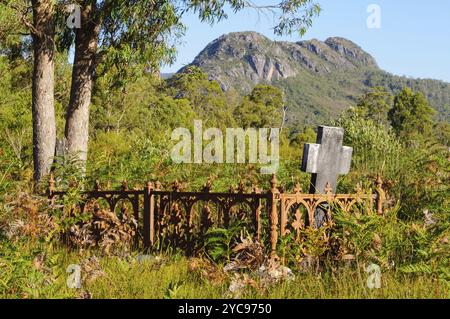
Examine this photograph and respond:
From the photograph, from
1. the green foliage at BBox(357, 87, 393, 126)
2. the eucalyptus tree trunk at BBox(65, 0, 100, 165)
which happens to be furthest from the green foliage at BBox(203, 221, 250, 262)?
the green foliage at BBox(357, 87, 393, 126)

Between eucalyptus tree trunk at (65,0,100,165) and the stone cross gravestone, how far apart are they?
19.8 feet

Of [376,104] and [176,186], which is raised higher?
[376,104]

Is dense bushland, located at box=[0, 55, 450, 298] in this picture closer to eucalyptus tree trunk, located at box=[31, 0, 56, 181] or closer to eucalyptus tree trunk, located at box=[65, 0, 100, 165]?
eucalyptus tree trunk, located at box=[31, 0, 56, 181]

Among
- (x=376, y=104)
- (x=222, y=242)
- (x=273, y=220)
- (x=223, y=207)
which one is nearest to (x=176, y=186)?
(x=223, y=207)

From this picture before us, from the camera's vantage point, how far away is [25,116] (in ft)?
86.4

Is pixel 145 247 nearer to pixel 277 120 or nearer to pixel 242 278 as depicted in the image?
pixel 242 278

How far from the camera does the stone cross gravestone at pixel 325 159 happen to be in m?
7.16

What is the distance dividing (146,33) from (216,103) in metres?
51.5

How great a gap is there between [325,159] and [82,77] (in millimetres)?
6599

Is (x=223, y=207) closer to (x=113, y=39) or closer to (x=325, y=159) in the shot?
(x=325, y=159)

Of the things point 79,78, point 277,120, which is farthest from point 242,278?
point 277,120

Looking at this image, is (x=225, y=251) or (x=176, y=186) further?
(x=176, y=186)

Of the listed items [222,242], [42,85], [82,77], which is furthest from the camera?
[82,77]

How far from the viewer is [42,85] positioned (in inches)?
469
